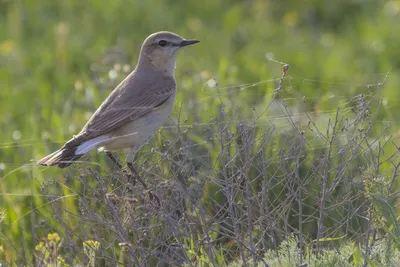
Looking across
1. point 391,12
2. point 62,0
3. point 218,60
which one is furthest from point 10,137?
point 391,12

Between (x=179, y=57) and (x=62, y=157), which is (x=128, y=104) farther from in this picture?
(x=179, y=57)

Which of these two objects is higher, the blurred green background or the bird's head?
the bird's head

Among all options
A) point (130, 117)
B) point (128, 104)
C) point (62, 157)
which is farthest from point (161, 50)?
point (62, 157)

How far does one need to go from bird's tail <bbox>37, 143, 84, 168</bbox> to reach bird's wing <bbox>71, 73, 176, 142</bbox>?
7.7 inches

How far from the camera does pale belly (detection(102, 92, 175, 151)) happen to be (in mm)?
5531

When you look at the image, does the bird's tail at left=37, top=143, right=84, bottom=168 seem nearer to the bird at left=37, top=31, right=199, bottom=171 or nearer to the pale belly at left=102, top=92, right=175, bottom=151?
the bird at left=37, top=31, right=199, bottom=171

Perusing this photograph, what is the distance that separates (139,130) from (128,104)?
0.25m

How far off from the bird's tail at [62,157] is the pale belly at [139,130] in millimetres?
360

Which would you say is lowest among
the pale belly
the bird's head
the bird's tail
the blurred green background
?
the blurred green background

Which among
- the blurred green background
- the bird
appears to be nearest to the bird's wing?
the bird

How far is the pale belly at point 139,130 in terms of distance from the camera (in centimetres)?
553

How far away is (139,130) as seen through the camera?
5562 millimetres

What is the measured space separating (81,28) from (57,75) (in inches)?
61.1

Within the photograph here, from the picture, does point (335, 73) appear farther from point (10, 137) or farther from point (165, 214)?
point (165, 214)
